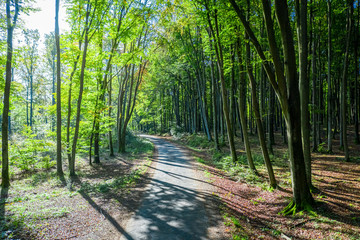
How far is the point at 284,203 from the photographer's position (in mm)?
6004

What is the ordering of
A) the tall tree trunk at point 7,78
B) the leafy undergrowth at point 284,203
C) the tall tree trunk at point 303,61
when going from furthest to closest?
the tall tree trunk at point 7,78
the tall tree trunk at point 303,61
the leafy undergrowth at point 284,203

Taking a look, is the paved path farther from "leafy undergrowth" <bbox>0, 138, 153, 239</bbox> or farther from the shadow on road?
"leafy undergrowth" <bbox>0, 138, 153, 239</bbox>

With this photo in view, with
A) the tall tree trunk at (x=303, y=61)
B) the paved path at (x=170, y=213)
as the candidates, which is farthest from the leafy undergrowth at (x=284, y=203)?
the tall tree trunk at (x=303, y=61)

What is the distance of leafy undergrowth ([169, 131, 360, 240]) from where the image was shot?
4438mm

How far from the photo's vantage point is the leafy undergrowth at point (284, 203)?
14.6ft

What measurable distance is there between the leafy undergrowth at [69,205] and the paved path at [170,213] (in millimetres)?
432

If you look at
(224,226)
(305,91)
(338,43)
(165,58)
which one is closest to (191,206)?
(224,226)

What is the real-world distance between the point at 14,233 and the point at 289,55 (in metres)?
7.90

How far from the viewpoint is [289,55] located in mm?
5082

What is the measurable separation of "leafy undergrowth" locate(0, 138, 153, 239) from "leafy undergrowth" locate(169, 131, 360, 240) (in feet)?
10.7

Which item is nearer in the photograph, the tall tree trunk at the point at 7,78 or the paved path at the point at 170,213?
the paved path at the point at 170,213

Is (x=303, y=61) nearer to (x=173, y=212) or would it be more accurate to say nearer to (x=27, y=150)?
(x=173, y=212)

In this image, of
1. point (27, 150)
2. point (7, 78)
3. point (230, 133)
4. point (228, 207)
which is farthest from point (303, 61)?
point (27, 150)

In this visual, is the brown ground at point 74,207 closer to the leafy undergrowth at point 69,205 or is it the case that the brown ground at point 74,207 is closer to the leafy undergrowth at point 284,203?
the leafy undergrowth at point 69,205
